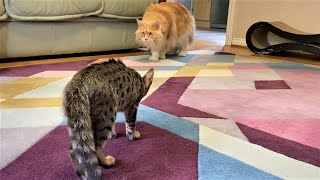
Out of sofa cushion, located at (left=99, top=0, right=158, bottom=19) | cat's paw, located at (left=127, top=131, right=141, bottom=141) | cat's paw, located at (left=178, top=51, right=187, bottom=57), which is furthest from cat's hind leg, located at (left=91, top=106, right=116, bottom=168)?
cat's paw, located at (left=178, top=51, right=187, bottom=57)

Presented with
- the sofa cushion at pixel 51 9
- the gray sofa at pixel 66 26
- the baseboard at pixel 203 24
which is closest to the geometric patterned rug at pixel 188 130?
the gray sofa at pixel 66 26

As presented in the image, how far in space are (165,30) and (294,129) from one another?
1.73 metres

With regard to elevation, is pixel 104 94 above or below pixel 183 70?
above

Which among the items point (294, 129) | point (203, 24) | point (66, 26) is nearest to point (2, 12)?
point (66, 26)

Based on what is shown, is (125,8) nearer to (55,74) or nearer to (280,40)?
(55,74)

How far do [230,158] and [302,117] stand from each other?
604 millimetres

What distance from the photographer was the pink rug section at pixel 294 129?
1136 mm

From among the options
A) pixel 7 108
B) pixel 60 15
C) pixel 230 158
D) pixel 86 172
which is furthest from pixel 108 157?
pixel 60 15

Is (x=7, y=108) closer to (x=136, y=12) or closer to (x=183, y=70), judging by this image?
(x=183, y=70)

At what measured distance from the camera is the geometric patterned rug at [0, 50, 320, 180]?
2.89ft

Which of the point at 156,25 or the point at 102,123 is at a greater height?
the point at 156,25

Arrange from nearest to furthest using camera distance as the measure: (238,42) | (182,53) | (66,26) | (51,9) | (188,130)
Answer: (188,130) < (51,9) < (66,26) < (182,53) < (238,42)

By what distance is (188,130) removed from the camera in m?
1.17

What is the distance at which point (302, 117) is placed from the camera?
138 centimetres
